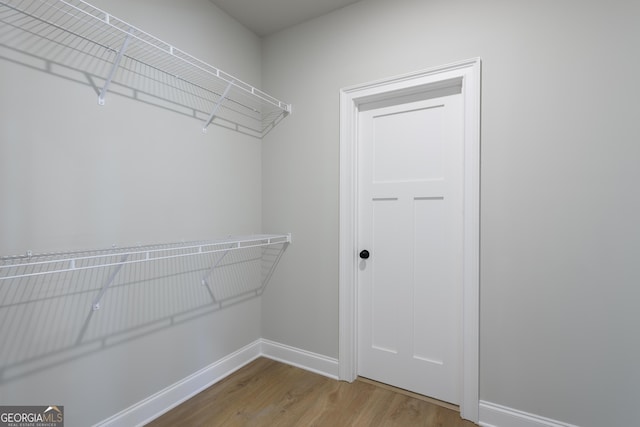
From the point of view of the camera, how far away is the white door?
184 centimetres

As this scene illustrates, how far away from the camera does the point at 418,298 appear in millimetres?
1947

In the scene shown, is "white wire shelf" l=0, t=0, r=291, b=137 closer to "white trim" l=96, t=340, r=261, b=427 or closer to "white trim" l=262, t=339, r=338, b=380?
"white trim" l=96, t=340, r=261, b=427

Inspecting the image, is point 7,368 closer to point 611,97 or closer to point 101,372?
point 101,372

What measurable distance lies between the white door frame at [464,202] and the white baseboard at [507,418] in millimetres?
50

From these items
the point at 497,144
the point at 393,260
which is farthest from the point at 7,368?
the point at 497,144

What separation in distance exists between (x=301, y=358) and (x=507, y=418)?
134 centimetres

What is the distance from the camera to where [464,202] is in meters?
1.74

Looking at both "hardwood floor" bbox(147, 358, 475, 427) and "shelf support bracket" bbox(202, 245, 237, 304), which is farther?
"shelf support bracket" bbox(202, 245, 237, 304)

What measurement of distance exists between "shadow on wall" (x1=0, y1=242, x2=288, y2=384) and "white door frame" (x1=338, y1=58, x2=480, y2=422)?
906 millimetres

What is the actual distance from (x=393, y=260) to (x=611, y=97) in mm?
1382

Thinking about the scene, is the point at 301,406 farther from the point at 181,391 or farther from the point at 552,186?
the point at 552,186

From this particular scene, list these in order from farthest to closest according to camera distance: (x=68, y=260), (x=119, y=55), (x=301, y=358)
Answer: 1. (x=301, y=358)
2. (x=119, y=55)
3. (x=68, y=260)

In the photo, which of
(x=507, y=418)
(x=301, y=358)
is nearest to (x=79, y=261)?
(x=301, y=358)

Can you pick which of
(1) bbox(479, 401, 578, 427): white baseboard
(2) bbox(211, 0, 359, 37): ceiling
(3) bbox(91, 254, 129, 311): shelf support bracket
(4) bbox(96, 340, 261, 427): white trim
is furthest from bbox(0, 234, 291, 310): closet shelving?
(1) bbox(479, 401, 578, 427): white baseboard
